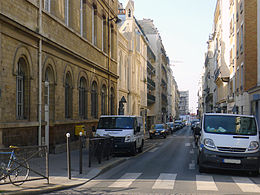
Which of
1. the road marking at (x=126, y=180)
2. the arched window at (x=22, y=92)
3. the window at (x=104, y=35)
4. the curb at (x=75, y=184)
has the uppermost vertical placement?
the window at (x=104, y=35)

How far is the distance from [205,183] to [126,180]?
83.6 inches

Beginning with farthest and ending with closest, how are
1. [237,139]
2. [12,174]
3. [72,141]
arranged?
[72,141] → [237,139] → [12,174]

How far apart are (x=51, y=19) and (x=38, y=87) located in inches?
140

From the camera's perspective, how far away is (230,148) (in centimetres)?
1232

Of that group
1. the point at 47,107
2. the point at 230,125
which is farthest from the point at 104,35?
the point at 230,125

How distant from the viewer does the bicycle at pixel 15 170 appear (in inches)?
351

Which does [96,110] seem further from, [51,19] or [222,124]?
[222,124]

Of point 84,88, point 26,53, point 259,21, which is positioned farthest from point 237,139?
point 259,21

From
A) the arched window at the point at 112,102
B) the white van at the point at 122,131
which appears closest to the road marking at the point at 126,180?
the white van at the point at 122,131

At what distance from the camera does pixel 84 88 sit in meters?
25.3

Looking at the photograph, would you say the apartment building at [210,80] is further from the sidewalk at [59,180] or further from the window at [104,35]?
the sidewalk at [59,180]

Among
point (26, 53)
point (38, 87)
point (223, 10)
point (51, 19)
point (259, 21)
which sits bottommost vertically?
point (38, 87)

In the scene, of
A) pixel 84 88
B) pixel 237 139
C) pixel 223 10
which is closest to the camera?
pixel 237 139

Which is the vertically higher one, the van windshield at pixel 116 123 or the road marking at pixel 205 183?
the van windshield at pixel 116 123
